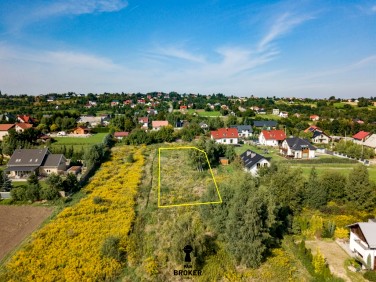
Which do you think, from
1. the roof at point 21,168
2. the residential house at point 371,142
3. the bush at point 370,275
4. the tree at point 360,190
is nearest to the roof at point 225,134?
the residential house at point 371,142

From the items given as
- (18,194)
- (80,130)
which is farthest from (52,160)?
(80,130)

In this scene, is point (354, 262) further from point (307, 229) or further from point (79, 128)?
point (79, 128)

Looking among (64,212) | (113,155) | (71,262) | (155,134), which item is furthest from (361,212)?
(155,134)

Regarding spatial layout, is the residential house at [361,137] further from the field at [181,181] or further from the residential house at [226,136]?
the field at [181,181]

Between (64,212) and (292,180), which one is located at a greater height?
(292,180)

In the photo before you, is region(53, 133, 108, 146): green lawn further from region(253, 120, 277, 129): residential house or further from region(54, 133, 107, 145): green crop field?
region(253, 120, 277, 129): residential house

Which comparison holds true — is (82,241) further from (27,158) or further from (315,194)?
(27,158)

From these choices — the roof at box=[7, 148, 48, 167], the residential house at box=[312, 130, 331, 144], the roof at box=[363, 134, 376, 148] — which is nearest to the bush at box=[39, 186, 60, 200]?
the roof at box=[7, 148, 48, 167]
